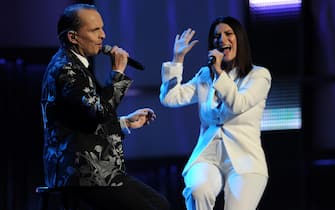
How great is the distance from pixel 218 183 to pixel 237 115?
1.09ft

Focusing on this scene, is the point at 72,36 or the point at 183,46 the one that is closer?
the point at 72,36

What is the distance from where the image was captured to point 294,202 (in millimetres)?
4023

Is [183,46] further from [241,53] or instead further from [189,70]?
[189,70]

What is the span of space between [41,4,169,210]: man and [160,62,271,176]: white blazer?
28.6 inches

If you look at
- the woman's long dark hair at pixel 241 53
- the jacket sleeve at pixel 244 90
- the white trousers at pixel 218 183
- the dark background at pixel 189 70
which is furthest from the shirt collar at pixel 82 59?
the dark background at pixel 189 70

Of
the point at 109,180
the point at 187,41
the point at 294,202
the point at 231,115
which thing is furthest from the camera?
the point at 294,202

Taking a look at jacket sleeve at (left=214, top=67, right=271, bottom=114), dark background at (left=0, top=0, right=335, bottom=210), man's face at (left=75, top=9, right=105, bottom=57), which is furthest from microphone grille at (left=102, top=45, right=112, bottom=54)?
dark background at (left=0, top=0, right=335, bottom=210)

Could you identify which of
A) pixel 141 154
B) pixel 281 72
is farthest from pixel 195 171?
pixel 281 72

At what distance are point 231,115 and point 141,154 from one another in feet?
3.93

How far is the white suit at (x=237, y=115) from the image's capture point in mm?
2867

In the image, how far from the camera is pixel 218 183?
2.92 meters

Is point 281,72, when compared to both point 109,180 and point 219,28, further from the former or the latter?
point 109,180

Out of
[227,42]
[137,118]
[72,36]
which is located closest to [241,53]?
[227,42]

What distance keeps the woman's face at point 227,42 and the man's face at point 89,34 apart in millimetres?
918
